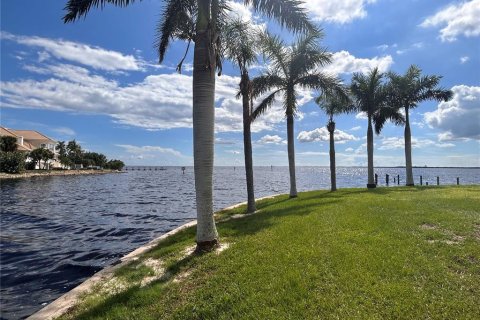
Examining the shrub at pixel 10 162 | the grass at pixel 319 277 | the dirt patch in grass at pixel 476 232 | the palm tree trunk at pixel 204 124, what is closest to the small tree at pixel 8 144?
the shrub at pixel 10 162

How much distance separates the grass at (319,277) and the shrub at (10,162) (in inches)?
3086

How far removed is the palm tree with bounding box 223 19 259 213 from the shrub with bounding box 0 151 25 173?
74.7 meters

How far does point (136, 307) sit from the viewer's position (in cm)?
655

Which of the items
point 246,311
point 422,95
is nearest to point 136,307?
point 246,311

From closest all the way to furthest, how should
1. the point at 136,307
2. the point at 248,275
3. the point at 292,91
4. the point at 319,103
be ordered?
the point at 136,307 → the point at 248,275 → the point at 292,91 → the point at 319,103

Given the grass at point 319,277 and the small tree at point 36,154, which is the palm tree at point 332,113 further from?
the small tree at point 36,154

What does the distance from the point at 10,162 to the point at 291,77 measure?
7447 centimetres

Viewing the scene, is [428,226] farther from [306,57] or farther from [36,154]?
[36,154]

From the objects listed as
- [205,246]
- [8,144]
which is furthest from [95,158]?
[205,246]

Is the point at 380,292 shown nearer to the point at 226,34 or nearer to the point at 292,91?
the point at 226,34

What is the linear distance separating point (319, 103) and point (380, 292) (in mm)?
25708

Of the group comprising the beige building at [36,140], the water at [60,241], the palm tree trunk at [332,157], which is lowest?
the water at [60,241]

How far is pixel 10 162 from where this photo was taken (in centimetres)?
7256

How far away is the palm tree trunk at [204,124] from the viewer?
9461 mm
